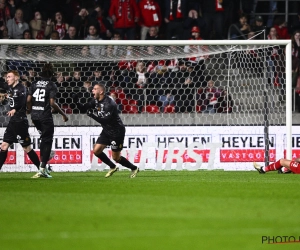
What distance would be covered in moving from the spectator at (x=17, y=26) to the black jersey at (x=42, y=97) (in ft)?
20.6

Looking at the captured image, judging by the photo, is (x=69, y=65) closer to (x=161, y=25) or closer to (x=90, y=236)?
(x=161, y=25)

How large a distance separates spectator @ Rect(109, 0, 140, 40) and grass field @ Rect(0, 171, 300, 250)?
27.9ft

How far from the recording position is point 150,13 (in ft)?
74.2

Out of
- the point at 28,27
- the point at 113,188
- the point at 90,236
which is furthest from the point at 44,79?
the point at 90,236

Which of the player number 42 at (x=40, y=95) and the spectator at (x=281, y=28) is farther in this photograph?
the spectator at (x=281, y=28)

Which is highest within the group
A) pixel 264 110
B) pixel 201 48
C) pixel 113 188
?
pixel 201 48

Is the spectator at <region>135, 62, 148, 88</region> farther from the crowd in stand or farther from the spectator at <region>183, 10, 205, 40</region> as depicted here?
the spectator at <region>183, 10, 205, 40</region>

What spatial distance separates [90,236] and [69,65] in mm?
11857

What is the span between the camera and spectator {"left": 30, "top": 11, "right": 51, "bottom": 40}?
2195cm

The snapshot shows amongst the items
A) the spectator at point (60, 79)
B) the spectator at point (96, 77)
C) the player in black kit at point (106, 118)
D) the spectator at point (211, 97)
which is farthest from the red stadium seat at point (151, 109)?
the player in black kit at point (106, 118)

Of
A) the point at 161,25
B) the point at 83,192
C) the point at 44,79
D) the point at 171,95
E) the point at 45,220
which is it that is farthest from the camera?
the point at 161,25

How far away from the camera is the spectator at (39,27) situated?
22.0 metres

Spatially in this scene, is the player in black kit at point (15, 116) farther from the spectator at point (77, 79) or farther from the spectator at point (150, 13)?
the spectator at point (150, 13)

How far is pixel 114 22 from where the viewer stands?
22.8 m
